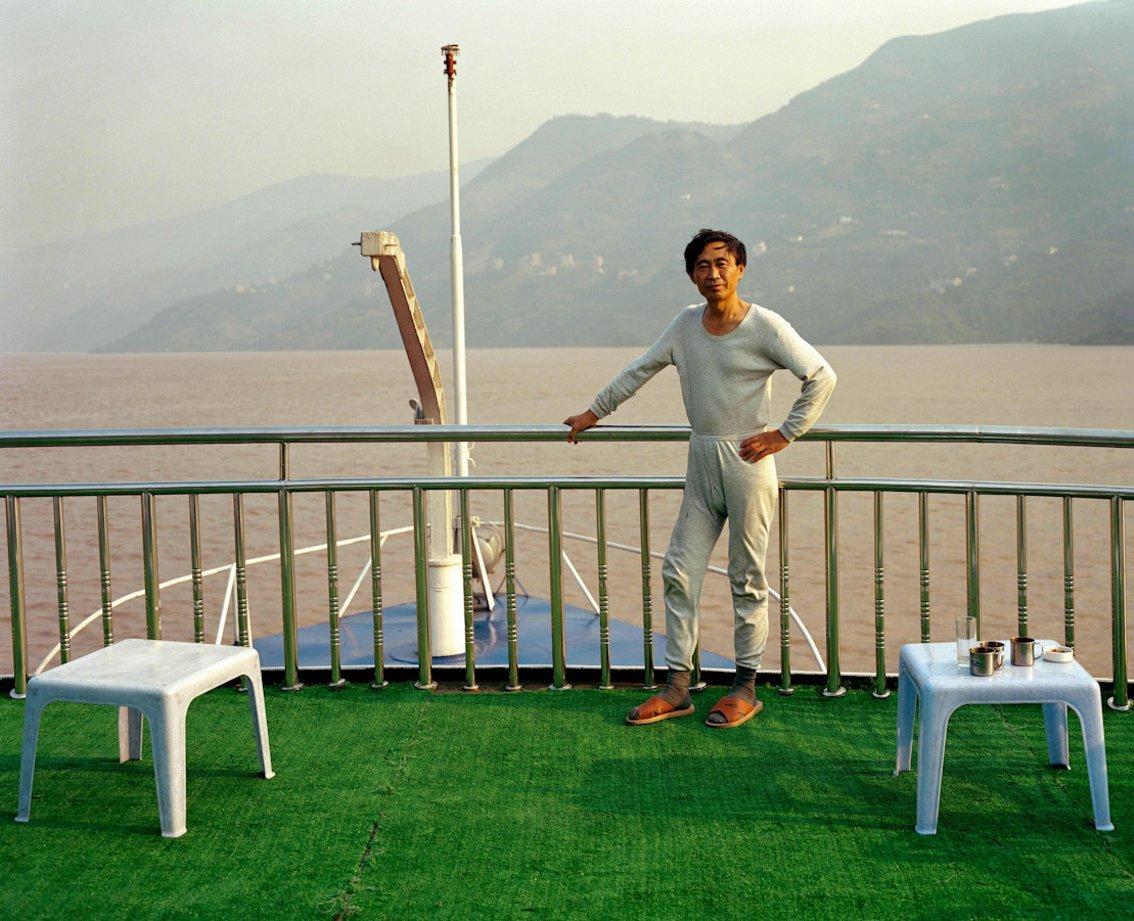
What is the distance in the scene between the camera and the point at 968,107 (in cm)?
15238

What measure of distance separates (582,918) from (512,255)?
517 feet

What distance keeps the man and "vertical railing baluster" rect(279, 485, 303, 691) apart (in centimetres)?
115

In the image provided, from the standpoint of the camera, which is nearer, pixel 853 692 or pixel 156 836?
pixel 156 836

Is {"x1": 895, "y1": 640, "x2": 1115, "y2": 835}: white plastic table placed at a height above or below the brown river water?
above

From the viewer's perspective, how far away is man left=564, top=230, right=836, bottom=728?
4.38m

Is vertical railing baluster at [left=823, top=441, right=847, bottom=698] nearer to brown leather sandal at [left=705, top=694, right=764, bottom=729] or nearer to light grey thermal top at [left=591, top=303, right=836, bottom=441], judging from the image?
brown leather sandal at [left=705, top=694, right=764, bottom=729]

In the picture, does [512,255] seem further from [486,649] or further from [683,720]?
[683,720]

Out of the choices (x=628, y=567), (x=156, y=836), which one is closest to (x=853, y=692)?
(x=156, y=836)

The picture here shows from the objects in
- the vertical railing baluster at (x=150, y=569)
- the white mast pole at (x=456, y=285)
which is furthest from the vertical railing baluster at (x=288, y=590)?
the white mast pole at (x=456, y=285)

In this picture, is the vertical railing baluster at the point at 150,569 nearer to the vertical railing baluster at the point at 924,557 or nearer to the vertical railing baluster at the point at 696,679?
the vertical railing baluster at the point at 696,679

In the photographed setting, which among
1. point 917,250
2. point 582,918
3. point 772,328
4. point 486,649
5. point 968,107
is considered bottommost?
point 486,649

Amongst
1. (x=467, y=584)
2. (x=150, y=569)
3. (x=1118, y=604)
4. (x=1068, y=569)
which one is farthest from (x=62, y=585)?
(x=1118, y=604)

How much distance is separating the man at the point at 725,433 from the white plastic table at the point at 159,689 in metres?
1.47

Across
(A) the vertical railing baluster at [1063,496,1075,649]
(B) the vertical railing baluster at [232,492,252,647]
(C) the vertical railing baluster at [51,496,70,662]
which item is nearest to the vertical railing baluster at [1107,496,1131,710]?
(A) the vertical railing baluster at [1063,496,1075,649]
